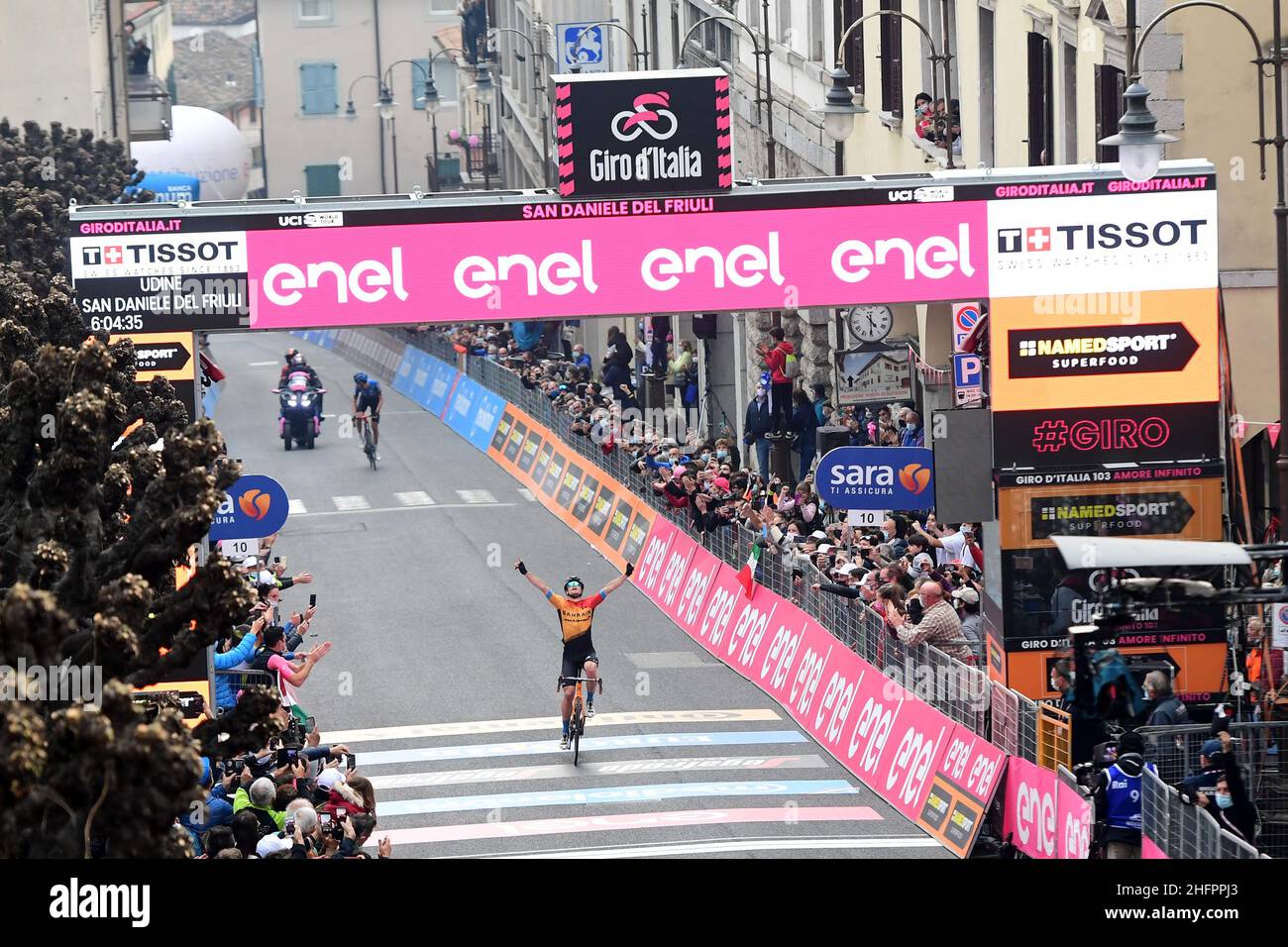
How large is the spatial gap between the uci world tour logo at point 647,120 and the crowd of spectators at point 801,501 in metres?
4.58

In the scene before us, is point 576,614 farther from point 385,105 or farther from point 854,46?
point 385,105

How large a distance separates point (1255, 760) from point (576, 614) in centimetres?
826

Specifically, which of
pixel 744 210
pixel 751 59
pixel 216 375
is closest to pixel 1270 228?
pixel 744 210

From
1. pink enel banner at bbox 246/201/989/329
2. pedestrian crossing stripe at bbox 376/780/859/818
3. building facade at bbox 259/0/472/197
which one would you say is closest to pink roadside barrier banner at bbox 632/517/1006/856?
pedestrian crossing stripe at bbox 376/780/859/818

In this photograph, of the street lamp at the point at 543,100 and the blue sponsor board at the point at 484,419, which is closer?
the blue sponsor board at the point at 484,419

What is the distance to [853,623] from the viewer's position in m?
20.6

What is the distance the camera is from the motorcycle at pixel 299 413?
1580 inches

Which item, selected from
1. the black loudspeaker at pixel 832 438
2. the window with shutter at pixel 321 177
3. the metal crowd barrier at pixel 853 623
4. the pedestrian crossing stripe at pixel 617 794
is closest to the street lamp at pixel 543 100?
the metal crowd barrier at pixel 853 623

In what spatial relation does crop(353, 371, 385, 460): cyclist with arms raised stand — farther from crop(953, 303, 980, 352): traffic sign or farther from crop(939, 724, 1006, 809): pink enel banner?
crop(939, 724, 1006, 809): pink enel banner

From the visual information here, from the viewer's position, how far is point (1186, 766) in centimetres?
1466

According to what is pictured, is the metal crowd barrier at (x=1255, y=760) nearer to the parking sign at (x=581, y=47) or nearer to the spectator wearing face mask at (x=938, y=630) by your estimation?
the spectator wearing face mask at (x=938, y=630)

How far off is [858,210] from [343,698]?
8599 mm

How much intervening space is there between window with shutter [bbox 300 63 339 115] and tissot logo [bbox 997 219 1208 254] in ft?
234
